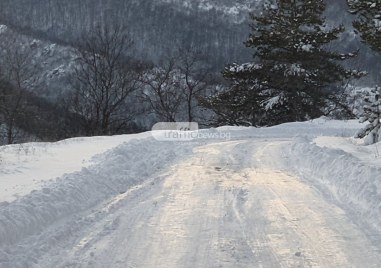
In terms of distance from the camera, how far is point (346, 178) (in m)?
8.66

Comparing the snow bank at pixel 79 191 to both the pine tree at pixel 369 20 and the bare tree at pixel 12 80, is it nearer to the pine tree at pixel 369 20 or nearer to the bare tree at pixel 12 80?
the pine tree at pixel 369 20

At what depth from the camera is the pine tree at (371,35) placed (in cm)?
1286

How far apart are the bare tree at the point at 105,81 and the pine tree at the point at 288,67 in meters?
7.85

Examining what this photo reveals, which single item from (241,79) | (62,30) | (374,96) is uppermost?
(62,30)

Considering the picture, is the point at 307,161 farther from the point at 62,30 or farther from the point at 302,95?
the point at 62,30

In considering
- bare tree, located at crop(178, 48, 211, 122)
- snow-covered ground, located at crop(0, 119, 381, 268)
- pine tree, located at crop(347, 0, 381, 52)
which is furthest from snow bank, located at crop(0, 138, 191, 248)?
bare tree, located at crop(178, 48, 211, 122)

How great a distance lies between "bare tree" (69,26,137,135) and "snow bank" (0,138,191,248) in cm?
2404

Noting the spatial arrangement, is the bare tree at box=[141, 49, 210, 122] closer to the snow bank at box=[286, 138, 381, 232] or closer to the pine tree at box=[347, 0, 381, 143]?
the pine tree at box=[347, 0, 381, 143]

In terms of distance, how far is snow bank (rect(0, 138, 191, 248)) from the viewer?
5.94 meters

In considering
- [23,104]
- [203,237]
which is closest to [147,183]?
[203,237]

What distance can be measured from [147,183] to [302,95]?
91.8 feet

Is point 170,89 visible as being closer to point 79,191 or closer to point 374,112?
point 374,112

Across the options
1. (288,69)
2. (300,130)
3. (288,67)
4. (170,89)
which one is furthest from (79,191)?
(170,89)

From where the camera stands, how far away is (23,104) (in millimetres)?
38188
